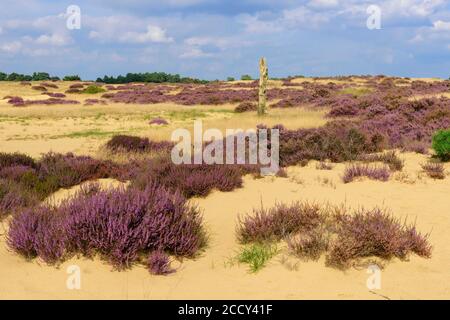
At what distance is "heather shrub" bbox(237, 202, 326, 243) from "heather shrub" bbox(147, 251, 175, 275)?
1122mm

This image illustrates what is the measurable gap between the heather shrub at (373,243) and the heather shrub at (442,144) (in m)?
5.83

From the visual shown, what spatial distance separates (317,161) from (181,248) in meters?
6.43

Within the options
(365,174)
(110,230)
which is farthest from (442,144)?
(110,230)

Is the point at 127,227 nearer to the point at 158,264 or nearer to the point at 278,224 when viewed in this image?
the point at 158,264

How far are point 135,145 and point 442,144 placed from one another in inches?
300

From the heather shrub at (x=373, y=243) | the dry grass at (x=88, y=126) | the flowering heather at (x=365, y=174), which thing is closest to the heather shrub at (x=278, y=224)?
the heather shrub at (x=373, y=243)

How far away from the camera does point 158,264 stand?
4445 millimetres

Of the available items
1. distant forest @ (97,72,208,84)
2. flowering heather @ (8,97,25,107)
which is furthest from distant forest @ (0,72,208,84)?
flowering heather @ (8,97,25,107)

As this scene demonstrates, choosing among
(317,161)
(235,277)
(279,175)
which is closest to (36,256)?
(235,277)

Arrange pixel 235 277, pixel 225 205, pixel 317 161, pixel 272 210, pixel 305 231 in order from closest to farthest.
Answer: pixel 235 277
pixel 305 231
pixel 272 210
pixel 225 205
pixel 317 161

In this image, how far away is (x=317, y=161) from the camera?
10.7m

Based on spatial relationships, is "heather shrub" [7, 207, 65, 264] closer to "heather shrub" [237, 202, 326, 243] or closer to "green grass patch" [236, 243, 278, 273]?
"green grass patch" [236, 243, 278, 273]
